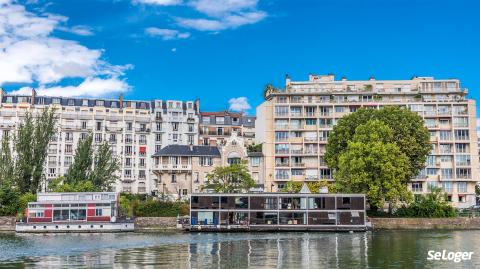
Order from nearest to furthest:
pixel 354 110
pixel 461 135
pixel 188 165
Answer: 1. pixel 188 165
2. pixel 461 135
3. pixel 354 110

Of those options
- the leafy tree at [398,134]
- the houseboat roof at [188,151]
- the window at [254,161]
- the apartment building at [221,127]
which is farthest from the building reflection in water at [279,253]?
the apartment building at [221,127]

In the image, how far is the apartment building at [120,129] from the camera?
144 metres

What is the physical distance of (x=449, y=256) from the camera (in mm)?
56688

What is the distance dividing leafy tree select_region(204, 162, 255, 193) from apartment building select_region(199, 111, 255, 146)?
144 ft

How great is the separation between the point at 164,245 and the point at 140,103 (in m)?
95.2

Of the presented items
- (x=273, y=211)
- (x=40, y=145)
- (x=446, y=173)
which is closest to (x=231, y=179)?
(x=273, y=211)

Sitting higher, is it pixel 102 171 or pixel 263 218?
pixel 102 171

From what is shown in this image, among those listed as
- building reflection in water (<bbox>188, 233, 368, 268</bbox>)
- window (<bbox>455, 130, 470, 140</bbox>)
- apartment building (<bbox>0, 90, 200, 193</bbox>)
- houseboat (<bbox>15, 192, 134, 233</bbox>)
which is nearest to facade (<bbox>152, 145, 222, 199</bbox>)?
apartment building (<bbox>0, 90, 200, 193</bbox>)

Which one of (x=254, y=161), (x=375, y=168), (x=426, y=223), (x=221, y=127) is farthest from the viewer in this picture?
(x=221, y=127)

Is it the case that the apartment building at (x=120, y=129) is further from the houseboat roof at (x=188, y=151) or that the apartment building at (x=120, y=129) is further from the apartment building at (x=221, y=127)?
the houseboat roof at (x=188, y=151)

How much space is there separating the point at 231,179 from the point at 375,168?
2820 centimetres

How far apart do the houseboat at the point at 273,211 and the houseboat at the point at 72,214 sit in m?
12.5

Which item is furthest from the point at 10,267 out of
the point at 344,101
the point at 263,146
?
the point at 344,101

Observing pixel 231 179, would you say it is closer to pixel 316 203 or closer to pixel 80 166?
pixel 316 203
